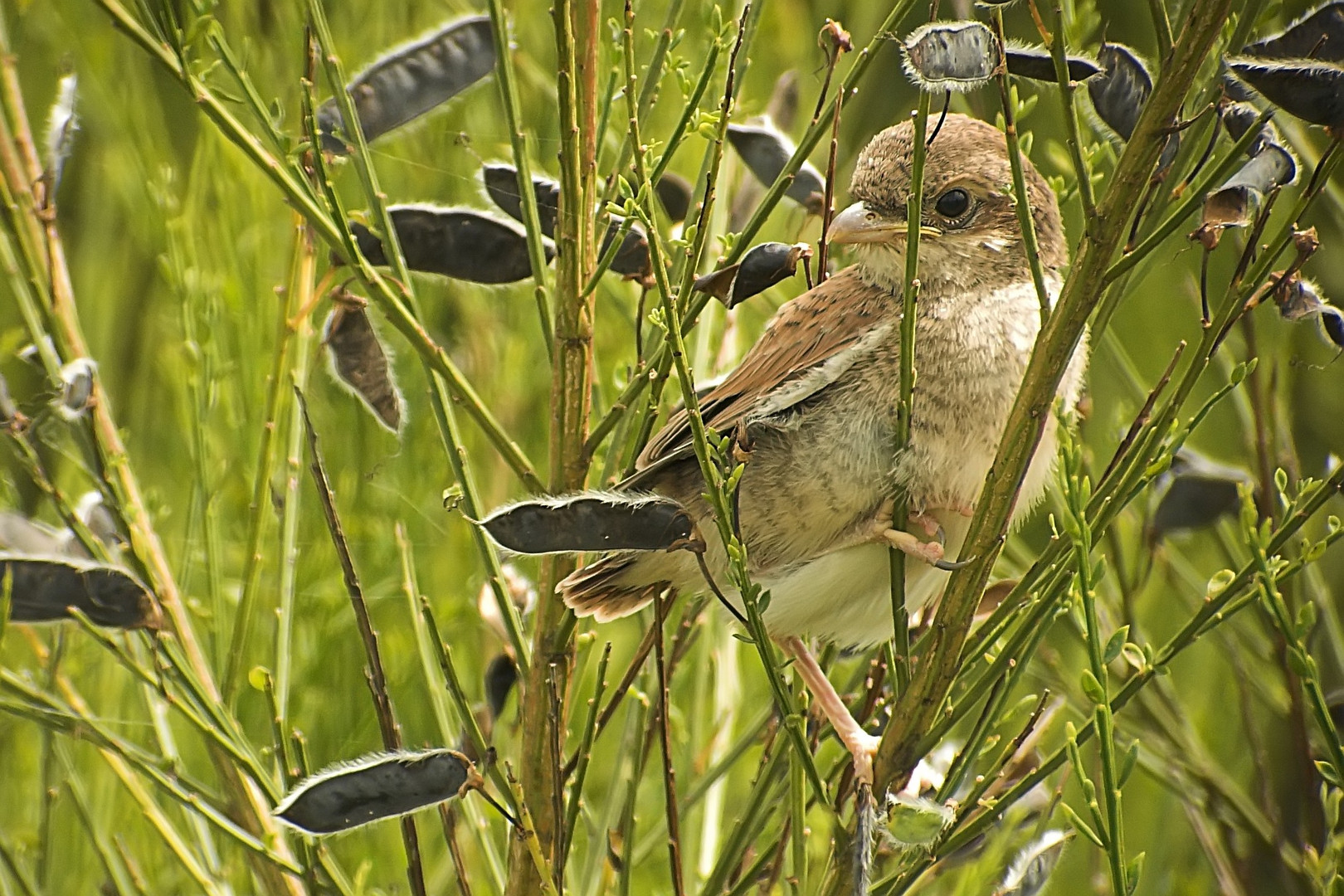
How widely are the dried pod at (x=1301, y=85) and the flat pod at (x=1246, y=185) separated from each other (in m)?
0.13

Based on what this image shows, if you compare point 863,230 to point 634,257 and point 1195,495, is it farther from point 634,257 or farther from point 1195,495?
point 1195,495

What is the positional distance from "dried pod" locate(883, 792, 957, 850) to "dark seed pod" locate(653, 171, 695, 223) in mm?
1307

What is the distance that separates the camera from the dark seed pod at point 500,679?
7.82ft

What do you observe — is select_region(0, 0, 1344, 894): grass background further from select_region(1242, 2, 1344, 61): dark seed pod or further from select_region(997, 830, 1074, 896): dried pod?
select_region(1242, 2, 1344, 61): dark seed pod

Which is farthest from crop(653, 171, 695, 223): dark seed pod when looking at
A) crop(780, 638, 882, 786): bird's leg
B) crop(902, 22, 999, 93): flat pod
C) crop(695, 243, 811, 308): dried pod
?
crop(902, 22, 999, 93): flat pod

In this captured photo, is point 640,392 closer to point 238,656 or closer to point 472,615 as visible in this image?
point 238,656

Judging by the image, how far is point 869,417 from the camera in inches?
91.0

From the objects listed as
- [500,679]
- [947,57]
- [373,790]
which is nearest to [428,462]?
[500,679]

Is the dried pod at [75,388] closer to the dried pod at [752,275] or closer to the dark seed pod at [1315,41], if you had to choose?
the dried pod at [752,275]

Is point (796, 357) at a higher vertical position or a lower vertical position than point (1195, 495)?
higher

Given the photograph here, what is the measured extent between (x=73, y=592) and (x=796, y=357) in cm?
125

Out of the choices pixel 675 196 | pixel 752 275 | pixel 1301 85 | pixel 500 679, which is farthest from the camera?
pixel 675 196

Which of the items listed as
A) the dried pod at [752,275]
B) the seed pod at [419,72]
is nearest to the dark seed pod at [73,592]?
the seed pod at [419,72]

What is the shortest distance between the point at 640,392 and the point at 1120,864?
3.14 ft
